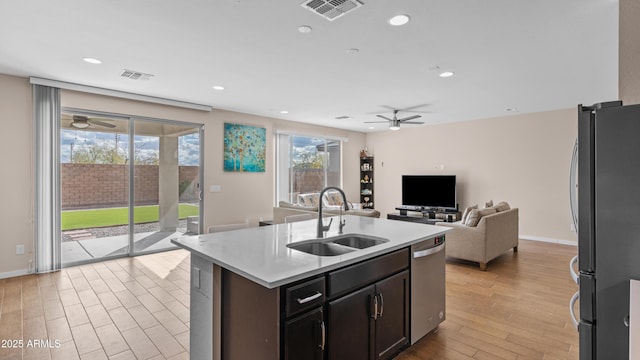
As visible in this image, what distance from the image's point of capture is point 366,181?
903 centimetres

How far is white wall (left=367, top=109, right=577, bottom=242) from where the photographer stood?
19.5ft

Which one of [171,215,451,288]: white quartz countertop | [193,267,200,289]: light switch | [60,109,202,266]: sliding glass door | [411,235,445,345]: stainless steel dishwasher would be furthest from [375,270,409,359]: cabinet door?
[60,109,202,266]: sliding glass door

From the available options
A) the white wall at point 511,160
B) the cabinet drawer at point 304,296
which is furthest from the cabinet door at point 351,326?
the white wall at point 511,160

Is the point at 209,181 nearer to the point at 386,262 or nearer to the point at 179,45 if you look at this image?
the point at 179,45

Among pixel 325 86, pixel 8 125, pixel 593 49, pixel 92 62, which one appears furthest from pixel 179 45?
pixel 593 49

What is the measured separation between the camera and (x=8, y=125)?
399cm

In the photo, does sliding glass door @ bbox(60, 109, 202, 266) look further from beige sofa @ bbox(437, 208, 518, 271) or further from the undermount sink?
beige sofa @ bbox(437, 208, 518, 271)

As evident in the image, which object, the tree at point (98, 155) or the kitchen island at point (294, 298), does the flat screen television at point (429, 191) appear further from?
the tree at point (98, 155)

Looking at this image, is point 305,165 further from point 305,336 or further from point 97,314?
point 305,336

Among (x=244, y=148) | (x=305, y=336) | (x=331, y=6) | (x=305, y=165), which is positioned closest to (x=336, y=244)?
(x=305, y=336)

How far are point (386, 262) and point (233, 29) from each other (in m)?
2.29

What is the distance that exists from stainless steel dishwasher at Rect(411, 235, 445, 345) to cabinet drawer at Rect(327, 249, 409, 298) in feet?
0.55

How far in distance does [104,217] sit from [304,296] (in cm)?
461

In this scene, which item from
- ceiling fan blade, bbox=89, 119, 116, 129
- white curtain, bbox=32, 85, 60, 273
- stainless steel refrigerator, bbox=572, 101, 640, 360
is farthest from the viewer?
ceiling fan blade, bbox=89, 119, 116, 129
